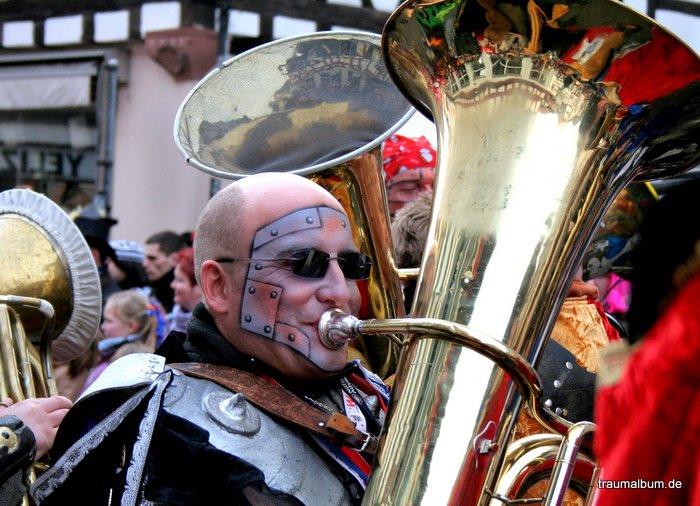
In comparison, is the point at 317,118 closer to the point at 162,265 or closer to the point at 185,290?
the point at 185,290

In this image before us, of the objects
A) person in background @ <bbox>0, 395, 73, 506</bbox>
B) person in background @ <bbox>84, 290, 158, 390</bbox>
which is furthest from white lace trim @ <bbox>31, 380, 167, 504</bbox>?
person in background @ <bbox>84, 290, 158, 390</bbox>

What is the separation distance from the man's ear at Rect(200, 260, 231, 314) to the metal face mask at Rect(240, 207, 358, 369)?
0.27 ft

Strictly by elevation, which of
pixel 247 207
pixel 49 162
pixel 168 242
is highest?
pixel 247 207

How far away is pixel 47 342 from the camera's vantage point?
285 cm

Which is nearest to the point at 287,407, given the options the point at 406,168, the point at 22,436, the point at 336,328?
the point at 336,328

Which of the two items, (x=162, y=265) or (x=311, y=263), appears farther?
(x=162, y=265)

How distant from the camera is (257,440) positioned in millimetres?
2070

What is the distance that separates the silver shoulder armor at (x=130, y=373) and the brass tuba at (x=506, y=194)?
515mm

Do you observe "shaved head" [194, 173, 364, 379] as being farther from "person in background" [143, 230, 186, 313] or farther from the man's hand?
"person in background" [143, 230, 186, 313]

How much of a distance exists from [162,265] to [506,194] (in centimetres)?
491

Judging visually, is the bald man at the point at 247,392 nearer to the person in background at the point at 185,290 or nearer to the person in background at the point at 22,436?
the person in background at the point at 22,436

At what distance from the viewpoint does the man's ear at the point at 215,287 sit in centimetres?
235

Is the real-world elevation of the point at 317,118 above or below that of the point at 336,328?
above

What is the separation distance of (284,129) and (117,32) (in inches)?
323
